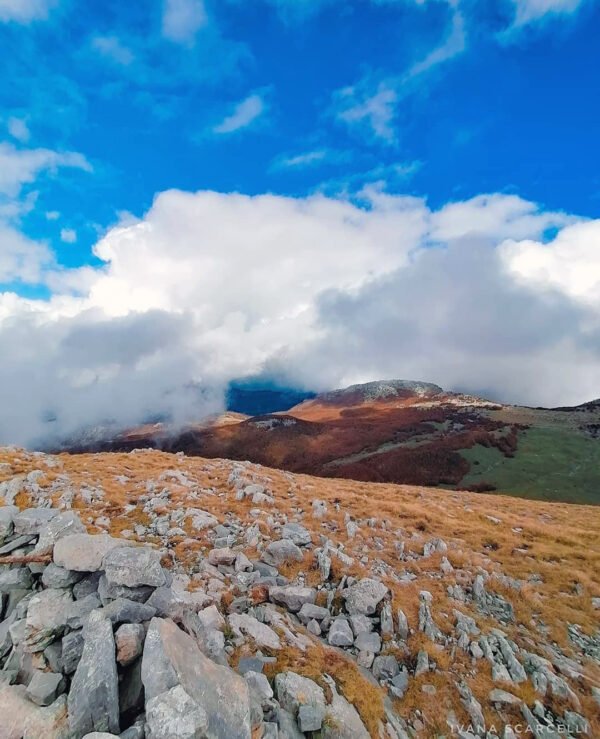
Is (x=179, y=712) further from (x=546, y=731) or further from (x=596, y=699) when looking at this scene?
(x=596, y=699)

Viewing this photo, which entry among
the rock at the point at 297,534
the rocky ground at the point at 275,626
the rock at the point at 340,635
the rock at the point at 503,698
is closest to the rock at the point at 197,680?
the rocky ground at the point at 275,626

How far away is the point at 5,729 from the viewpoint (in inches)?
260

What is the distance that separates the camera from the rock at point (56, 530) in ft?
36.7

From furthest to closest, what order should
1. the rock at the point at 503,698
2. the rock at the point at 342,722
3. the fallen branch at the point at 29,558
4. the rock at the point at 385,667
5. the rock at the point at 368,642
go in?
the rock at the point at 368,642 → the fallen branch at the point at 29,558 → the rock at the point at 385,667 → the rock at the point at 503,698 → the rock at the point at 342,722

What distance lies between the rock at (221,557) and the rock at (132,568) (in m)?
4.50

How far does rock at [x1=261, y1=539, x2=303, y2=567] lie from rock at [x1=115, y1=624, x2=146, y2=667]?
319 inches

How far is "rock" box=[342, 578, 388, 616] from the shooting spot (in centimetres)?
1250

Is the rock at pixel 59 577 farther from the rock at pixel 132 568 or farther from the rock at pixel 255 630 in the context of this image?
the rock at pixel 255 630

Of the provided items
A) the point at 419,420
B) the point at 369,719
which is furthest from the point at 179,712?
the point at 419,420

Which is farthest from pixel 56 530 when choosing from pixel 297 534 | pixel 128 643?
pixel 297 534

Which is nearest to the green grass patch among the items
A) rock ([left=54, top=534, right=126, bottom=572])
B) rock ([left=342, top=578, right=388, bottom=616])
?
rock ([left=342, top=578, right=388, bottom=616])

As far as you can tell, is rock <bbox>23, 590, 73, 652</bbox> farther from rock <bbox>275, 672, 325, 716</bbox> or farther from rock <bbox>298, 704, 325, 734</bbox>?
rock <bbox>298, 704, 325, 734</bbox>

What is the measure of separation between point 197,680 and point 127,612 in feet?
7.48

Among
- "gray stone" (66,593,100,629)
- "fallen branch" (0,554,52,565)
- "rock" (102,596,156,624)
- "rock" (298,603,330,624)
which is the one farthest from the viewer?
"rock" (298,603,330,624)
